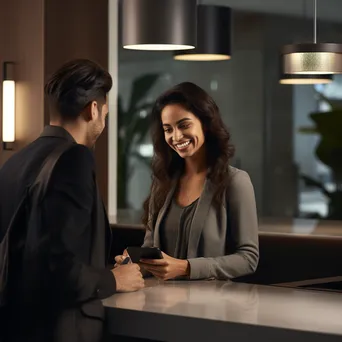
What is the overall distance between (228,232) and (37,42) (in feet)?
10.4

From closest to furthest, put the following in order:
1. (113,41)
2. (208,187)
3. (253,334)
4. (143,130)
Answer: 1. (253,334)
2. (208,187)
3. (113,41)
4. (143,130)

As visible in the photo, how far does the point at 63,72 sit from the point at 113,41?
3.97 metres

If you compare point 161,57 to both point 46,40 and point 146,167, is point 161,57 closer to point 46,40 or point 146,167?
point 146,167

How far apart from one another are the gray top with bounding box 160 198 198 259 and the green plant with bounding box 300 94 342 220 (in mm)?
4844

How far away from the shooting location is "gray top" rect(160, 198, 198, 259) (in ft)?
11.3

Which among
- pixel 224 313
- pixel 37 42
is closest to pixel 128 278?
pixel 224 313

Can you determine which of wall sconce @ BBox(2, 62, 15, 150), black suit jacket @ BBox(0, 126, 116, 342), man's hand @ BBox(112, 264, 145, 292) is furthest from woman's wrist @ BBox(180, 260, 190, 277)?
wall sconce @ BBox(2, 62, 15, 150)

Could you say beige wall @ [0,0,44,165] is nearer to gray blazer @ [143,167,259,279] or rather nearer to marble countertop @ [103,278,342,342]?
gray blazer @ [143,167,259,279]

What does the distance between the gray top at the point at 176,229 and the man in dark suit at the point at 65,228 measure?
2.09ft

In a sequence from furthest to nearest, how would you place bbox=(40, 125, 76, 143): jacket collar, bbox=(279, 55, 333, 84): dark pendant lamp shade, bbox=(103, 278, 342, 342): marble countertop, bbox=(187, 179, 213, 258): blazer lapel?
bbox=(279, 55, 333, 84): dark pendant lamp shade
bbox=(187, 179, 213, 258): blazer lapel
bbox=(40, 125, 76, 143): jacket collar
bbox=(103, 278, 342, 342): marble countertop

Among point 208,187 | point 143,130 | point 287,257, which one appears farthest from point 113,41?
point 208,187

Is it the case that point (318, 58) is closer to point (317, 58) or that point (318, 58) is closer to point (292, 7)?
point (317, 58)

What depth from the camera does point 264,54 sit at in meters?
8.38

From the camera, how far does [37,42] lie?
Answer: 6176 millimetres
